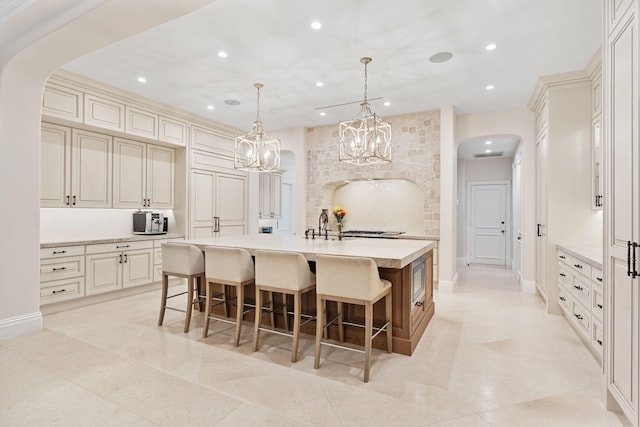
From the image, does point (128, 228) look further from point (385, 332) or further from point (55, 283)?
point (385, 332)

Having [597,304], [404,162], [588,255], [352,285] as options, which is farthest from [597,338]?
[404,162]

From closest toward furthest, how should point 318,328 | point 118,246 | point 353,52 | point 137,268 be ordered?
1. point 318,328
2. point 353,52
3. point 118,246
4. point 137,268

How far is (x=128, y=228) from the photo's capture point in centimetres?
535

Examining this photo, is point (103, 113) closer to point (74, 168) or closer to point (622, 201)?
point (74, 168)

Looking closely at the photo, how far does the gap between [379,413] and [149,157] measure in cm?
500

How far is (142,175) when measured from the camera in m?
5.21

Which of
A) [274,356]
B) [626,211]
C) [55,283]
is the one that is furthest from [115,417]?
[626,211]

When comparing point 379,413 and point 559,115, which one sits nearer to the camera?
point 379,413

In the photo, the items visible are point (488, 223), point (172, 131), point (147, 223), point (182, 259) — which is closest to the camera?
point (182, 259)

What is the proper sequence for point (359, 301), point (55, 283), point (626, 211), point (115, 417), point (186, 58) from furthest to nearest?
point (55, 283), point (186, 58), point (359, 301), point (115, 417), point (626, 211)

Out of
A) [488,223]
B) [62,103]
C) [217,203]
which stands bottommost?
[488,223]

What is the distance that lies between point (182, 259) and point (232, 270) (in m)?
0.67

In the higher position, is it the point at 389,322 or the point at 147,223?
the point at 147,223

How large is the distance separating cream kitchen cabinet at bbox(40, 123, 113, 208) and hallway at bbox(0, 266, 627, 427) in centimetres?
165
